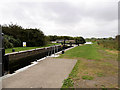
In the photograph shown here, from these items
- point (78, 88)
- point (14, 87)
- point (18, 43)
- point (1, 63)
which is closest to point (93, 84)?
point (78, 88)

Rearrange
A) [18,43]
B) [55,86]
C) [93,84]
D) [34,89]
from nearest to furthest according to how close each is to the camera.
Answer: [34,89], [55,86], [93,84], [18,43]

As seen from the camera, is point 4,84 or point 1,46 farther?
point 1,46

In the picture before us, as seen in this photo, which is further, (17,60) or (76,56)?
(76,56)

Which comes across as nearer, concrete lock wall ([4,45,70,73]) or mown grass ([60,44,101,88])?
mown grass ([60,44,101,88])

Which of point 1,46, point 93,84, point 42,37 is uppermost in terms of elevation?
point 42,37

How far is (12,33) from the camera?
2508cm

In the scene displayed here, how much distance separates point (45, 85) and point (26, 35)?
86.1ft

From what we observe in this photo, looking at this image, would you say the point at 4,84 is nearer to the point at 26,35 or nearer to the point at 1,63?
the point at 1,63

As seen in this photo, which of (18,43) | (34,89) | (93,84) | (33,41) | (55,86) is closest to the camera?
(34,89)

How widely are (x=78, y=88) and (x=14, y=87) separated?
2.69 meters

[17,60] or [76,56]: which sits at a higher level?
[76,56]

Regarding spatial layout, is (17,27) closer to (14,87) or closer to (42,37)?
(42,37)

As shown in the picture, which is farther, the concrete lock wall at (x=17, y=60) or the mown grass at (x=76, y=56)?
the concrete lock wall at (x=17, y=60)

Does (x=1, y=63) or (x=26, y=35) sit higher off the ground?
(x=26, y=35)
